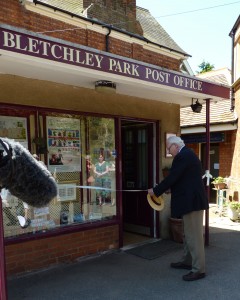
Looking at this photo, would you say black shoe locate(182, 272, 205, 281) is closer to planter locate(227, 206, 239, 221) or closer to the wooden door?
the wooden door

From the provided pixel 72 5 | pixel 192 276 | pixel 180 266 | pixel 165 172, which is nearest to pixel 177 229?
pixel 165 172

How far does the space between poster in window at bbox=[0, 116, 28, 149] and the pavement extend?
1.89 m

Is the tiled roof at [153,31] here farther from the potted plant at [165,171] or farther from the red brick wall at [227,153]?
the red brick wall at [227,153]

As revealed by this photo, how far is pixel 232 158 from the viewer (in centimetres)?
1013

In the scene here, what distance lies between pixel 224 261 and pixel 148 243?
1478 mm

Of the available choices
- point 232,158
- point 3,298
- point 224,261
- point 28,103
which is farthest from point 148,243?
point 232,158

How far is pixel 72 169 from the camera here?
16.0 feet

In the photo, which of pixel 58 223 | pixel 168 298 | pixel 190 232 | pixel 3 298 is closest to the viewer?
pixel 3 298

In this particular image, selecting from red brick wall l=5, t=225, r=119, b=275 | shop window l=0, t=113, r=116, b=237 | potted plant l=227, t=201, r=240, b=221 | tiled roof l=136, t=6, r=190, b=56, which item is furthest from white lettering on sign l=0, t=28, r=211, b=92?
potted plant l=227, t=201, r=240, b=221

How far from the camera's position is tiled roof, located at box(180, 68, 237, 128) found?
10.1 meters

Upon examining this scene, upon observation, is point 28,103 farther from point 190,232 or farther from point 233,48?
point 233,48

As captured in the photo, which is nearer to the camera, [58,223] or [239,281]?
[239,281]

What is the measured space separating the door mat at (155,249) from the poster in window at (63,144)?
179cm

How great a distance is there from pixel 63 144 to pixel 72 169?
1.41ft
